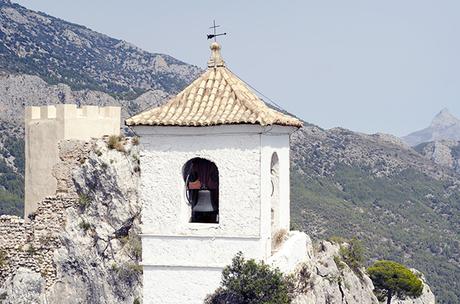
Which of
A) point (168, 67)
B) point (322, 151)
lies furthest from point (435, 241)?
point (168, 67)

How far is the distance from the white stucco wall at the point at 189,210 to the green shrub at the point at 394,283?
35.7m

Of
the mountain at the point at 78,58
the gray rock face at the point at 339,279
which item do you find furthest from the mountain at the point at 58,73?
the gray rock face at the point at 339,279

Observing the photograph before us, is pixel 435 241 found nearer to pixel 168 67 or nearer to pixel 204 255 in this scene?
pixel 168 67

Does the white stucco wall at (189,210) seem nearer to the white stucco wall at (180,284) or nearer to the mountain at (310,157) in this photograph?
the white stucco wall at (180,284)

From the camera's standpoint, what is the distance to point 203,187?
9.74 meters

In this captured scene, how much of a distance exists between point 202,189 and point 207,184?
8cm

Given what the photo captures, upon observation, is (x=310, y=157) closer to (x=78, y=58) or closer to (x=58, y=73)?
(x=78, y=58)

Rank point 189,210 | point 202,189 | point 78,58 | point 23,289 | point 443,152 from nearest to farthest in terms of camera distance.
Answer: point 189,210 < point 202,189 < point 23,289 < point 78,58 < point 443,152

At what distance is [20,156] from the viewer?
68.3m

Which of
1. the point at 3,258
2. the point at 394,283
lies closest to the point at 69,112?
the point at 3,258

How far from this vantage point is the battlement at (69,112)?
35312 mm

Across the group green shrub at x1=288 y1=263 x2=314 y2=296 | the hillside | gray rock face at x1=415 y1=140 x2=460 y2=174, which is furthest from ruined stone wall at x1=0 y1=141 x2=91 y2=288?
gray rock face at x1=415 y1=140 x2=460 y2=174

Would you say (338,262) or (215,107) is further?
(338,262)

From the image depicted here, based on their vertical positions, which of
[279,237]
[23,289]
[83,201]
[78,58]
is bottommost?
[23,289]
